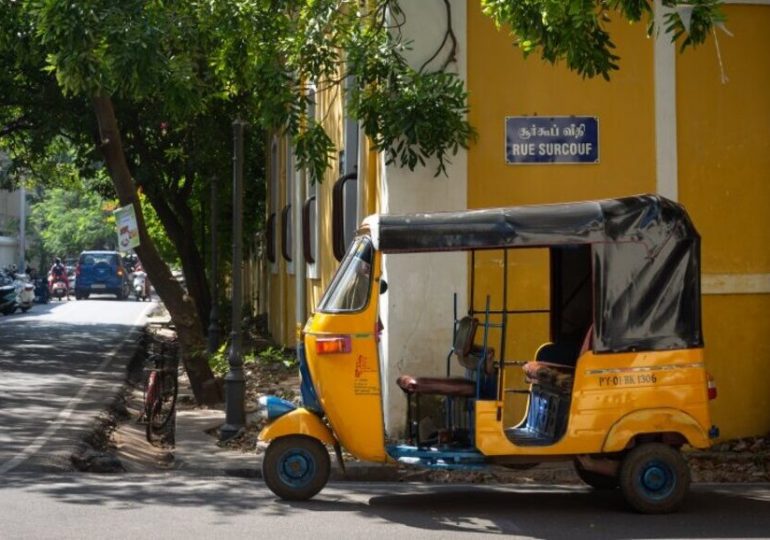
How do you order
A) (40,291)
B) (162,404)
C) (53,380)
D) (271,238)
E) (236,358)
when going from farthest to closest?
(40,291), (271,238), (53,380), (162,404), (236,358)

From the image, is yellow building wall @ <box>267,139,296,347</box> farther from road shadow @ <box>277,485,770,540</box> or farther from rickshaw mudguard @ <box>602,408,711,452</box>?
rickshaw mudguard @ <box>602,408,711,452</box>

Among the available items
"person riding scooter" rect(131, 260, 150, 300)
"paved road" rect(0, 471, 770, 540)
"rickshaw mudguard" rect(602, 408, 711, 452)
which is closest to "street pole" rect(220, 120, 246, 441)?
"paved road" rect(0, 471, 770, 540)

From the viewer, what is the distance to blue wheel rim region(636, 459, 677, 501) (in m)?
9.12

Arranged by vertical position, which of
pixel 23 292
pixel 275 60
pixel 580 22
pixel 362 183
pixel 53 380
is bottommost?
pixel 53 380

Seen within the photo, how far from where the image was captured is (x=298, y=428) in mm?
9211

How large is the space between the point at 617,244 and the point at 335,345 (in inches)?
86.5

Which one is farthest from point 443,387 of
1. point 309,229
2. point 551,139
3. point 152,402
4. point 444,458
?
point 309,229

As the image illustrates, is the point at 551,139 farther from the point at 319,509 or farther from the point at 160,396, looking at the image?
the point at 160,396

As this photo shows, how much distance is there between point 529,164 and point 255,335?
55.1 ft

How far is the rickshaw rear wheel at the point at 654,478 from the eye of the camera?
9086 mm

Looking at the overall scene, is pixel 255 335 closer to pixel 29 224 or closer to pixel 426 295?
pixel 426 295

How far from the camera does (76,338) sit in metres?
29.9

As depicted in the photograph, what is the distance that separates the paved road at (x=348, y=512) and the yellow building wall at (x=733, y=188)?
199 cm

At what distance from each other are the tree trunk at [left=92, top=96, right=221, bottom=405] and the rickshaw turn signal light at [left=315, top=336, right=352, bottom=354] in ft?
25.7
